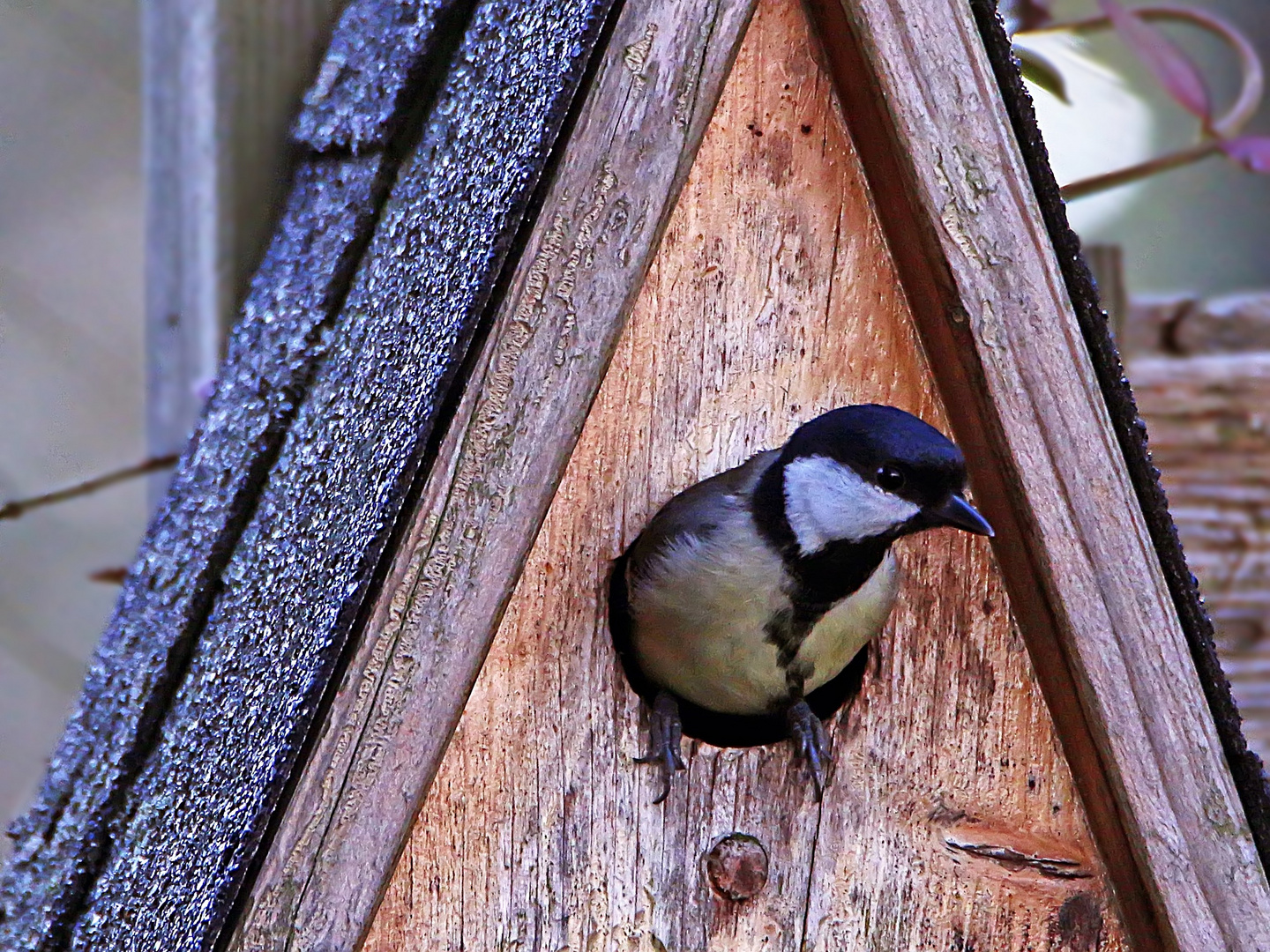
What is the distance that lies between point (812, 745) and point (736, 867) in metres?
0.11

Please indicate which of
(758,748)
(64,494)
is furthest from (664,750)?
(64,494)

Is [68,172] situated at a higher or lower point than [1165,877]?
lower

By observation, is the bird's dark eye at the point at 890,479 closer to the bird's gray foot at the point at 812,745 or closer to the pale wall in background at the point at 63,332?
the bird's gray foot at the point at 812,745

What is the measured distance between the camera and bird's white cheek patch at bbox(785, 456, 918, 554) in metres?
1.10

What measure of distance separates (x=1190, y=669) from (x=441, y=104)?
0.67 m

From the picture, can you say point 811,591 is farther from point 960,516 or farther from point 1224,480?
point 1224,480

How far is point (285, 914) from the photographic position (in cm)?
92

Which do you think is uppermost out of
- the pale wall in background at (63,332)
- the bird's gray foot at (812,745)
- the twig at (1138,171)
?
the twig at (1138,171)

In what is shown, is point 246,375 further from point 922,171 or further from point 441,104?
point 922,171

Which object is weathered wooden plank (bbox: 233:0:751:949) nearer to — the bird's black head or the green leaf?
the bird's black head

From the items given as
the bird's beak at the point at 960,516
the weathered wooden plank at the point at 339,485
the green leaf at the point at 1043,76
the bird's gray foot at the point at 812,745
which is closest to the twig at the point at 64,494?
the weathered wooden plank at the point at 339,485

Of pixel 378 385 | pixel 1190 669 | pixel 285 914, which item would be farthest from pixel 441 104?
pixel 1190 669

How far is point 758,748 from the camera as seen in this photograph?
1.12 metres

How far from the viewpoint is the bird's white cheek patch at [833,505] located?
43.3 inches
